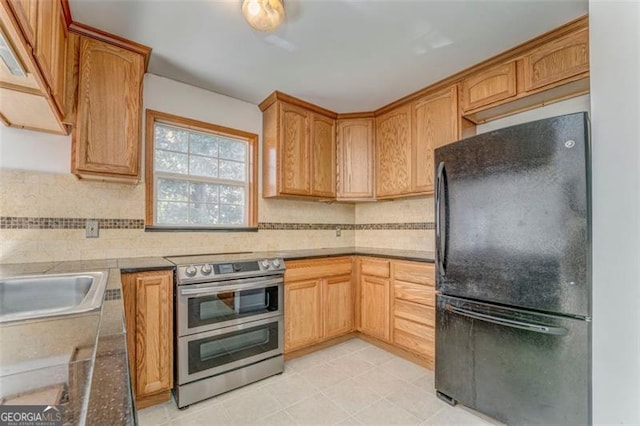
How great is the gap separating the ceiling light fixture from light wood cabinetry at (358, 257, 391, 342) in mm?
2036

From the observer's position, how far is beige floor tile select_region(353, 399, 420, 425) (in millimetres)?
1804

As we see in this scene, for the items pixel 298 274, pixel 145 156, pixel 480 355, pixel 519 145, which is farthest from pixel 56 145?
pixel 480 355

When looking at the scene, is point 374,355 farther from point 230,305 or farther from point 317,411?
point 230,305

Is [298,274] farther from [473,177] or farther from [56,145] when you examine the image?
[56,145]

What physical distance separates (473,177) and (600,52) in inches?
31.9

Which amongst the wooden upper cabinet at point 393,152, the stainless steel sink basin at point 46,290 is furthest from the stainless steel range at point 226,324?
the wooden upper cabinet at point 393,152

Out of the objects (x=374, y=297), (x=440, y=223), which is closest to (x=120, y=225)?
(x=374, y=297)

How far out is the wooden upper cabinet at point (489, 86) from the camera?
2.18 meters

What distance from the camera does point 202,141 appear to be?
2.79 m

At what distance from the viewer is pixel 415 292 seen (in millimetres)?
2482

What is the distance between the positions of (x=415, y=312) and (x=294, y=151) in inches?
71.9

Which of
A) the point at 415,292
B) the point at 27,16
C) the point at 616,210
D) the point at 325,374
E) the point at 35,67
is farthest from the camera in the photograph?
the point at 415,292

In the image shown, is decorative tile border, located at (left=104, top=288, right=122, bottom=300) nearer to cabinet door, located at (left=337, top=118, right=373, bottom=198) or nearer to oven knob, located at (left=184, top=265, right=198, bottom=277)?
oven knob, located at (left=184, top=265, right=198, bottom=277)

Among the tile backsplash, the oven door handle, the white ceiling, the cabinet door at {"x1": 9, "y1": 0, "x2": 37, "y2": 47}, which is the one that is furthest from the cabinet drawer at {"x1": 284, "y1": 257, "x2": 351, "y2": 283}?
the cabinet door at {"x1": 9, "y1": 0, "x2": 37, "y2": 47}
